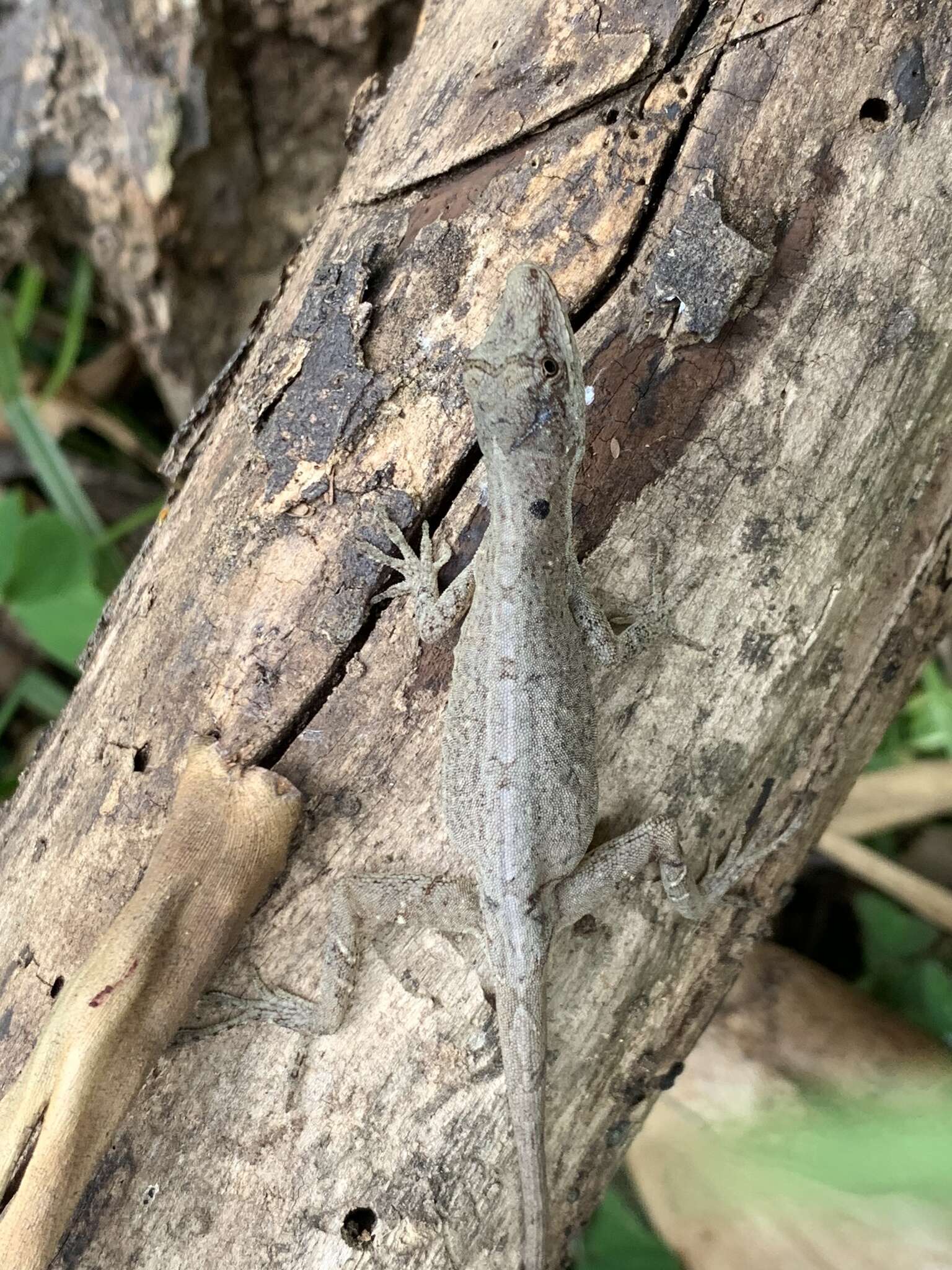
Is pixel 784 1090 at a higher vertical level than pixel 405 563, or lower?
lower

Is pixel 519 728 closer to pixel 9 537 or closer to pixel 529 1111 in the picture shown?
pixel 529 1111

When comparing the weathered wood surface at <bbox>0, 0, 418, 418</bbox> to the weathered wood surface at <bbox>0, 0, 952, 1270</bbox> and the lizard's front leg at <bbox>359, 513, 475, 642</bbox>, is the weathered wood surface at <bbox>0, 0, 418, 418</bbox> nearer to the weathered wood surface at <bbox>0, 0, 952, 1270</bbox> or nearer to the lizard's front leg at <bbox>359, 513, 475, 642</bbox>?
the weathered wood surface at <bbox>0, 0, 952, 1270</bbox>

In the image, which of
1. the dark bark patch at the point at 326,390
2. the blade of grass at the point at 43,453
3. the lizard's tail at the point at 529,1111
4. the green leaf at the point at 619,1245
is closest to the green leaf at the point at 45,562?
the blade of grass at the point at 43,453

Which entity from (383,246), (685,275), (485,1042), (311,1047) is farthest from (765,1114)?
(383,246)

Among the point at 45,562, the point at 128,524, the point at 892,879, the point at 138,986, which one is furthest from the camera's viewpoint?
the point at 128,524

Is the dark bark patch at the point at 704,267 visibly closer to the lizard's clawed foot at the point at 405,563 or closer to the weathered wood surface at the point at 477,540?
the weathered wood surface at the point at 477,540

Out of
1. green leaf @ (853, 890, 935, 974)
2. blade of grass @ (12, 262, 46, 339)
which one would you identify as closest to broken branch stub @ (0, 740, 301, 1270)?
green leaf @ (853, 890, 935, 974)

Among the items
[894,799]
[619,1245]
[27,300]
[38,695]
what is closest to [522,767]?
[619,1245]
